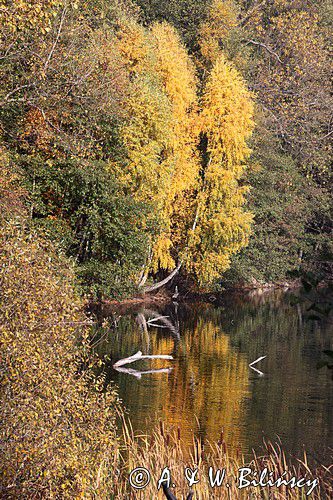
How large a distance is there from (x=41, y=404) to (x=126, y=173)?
2145 cm

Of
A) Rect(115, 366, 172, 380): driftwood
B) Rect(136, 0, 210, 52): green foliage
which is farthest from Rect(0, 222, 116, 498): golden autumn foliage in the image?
Rect(136, 0, 210, 52): green foliage

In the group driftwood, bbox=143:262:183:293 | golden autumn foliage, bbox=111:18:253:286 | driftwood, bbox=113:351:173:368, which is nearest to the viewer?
driftwood, bbox=113:351:173:368

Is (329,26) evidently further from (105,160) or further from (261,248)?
Result: (105,160)

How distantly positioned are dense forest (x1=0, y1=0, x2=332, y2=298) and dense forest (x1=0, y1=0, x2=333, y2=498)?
86 millimetres

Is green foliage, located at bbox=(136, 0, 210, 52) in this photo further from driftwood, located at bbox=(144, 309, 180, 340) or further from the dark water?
driftwood, located at bbox=(144, 309, 180, 340)

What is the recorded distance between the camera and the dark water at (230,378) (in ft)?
53.0

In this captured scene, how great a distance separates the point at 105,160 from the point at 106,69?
3.36 m

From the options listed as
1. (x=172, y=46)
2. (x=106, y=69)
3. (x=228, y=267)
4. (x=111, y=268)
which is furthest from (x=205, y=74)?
(x=111, y=268)

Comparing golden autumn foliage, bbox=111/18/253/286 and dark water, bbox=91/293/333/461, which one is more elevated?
golden autumn foliage, bbox=111/18/253/286

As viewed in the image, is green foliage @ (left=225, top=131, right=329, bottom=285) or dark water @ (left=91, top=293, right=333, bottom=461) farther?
green foliage @ (left=225, top=131, right=329, bottom=285)

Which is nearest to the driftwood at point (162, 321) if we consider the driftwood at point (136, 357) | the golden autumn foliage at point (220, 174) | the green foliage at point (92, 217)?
the green foliage at point (92, 217)

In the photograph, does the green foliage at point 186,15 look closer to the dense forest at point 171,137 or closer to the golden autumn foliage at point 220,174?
the dense forest at point 171,137

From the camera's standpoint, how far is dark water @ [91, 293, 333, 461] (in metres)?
16.2

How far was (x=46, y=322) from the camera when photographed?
9.59 m
